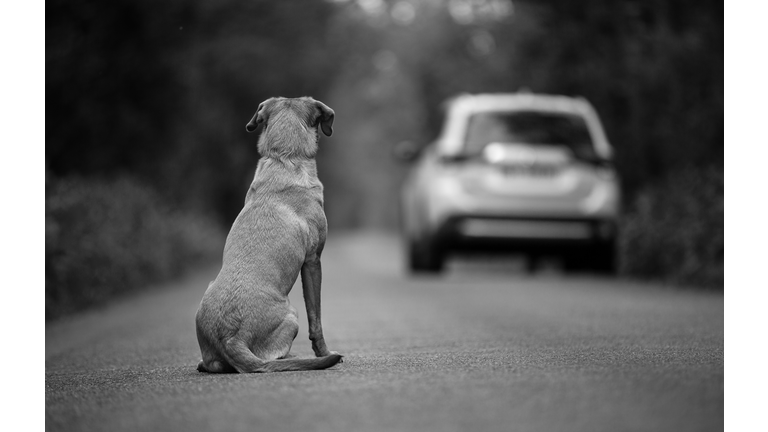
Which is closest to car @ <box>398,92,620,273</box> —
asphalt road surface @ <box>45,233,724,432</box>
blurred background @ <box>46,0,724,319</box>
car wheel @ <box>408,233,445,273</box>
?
car wheel @ <box>408,233,445,273</box>

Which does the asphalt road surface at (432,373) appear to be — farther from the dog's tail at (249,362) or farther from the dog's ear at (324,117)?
the dog's ear at (324,117)

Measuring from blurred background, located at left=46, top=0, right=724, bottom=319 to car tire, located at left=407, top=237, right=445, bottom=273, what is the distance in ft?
6.29

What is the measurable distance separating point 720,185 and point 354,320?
17.1 feet

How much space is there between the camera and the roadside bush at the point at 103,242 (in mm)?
10445

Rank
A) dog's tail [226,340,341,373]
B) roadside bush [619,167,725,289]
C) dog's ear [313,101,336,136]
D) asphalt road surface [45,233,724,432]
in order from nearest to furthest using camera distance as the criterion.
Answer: asphalt road surface [45,233,724,432], dog's tail [226,340,341,373], dog's ear [313,101,336,136], roadside bush [619,167,725,289]

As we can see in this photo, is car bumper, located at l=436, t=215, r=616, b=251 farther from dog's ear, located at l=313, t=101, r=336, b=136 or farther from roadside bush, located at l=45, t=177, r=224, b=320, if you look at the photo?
dog's ear, located at l=313, t=101, r=336, b=136

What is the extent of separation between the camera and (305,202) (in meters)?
5.68

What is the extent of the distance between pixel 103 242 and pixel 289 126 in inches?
261

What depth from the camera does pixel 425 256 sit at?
13516 millimetres

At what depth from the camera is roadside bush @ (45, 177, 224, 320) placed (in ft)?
34.3

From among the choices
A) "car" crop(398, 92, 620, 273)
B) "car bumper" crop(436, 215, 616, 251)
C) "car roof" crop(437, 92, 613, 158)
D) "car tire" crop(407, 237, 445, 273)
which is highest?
"car roof" crop(437, 92, 613, 158)

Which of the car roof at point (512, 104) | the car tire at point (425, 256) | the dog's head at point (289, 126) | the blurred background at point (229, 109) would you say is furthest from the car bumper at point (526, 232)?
the dog's head at point (289, 126)

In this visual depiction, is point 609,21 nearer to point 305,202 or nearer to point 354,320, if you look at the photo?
point 354,320

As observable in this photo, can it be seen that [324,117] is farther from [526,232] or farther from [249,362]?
[526,232]
